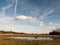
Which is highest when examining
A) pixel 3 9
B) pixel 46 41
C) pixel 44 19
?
pixel 3 9

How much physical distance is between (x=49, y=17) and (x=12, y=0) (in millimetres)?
742

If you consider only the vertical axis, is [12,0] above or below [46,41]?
above

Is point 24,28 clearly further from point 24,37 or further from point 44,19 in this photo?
point 44,19

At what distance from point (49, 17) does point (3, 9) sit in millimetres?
847

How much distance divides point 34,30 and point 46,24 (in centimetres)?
25

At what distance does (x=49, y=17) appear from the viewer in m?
3.07

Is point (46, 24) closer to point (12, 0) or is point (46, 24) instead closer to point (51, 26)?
point (51, 26)

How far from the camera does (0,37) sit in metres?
2.93

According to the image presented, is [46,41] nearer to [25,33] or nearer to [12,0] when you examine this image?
[25,33]

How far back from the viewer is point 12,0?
3.02 meters

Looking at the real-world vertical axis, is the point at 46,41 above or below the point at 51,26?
below

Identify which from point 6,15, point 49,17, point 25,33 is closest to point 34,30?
point 25,33

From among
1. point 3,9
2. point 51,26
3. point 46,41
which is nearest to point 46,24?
point 51,26

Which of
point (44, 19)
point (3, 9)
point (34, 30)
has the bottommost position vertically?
point (34, 30)
